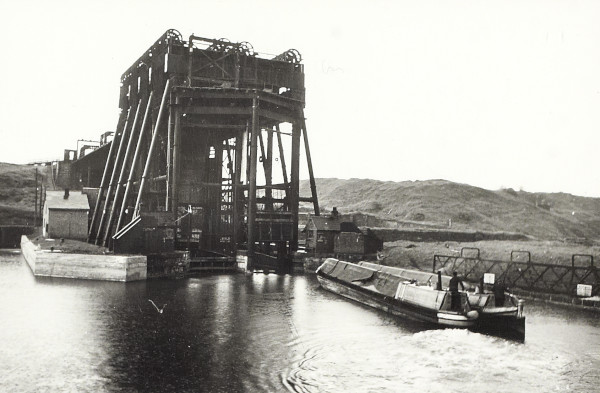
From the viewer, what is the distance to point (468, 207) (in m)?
83.4

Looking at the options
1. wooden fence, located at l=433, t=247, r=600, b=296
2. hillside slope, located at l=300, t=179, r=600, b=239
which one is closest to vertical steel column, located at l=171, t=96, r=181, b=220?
wooden fence, located at l=433, t=247, r=600, b=296

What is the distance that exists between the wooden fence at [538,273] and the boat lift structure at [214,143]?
1129cm

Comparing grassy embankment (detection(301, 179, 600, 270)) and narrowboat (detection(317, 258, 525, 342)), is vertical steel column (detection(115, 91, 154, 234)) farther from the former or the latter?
grassy embankment (detection(301, 179, 600, 270))

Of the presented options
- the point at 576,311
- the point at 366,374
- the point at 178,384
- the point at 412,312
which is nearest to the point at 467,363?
the point at 366,374

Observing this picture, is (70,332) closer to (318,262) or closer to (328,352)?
(328,352)

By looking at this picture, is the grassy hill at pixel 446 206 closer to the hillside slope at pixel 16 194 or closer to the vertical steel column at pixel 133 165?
the hillside slope at pixel 16 194

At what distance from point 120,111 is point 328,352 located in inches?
1487

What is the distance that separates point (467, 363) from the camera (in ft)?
45.7

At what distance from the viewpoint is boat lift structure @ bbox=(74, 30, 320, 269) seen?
3384 cm

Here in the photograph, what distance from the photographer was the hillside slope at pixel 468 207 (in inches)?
2965

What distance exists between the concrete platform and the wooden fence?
15.1 m

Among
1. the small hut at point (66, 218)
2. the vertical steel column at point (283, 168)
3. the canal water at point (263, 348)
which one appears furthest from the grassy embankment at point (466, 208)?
the canal water at point (263, 348)

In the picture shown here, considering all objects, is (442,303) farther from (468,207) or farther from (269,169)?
(468,207)

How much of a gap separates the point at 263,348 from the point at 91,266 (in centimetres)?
1589
